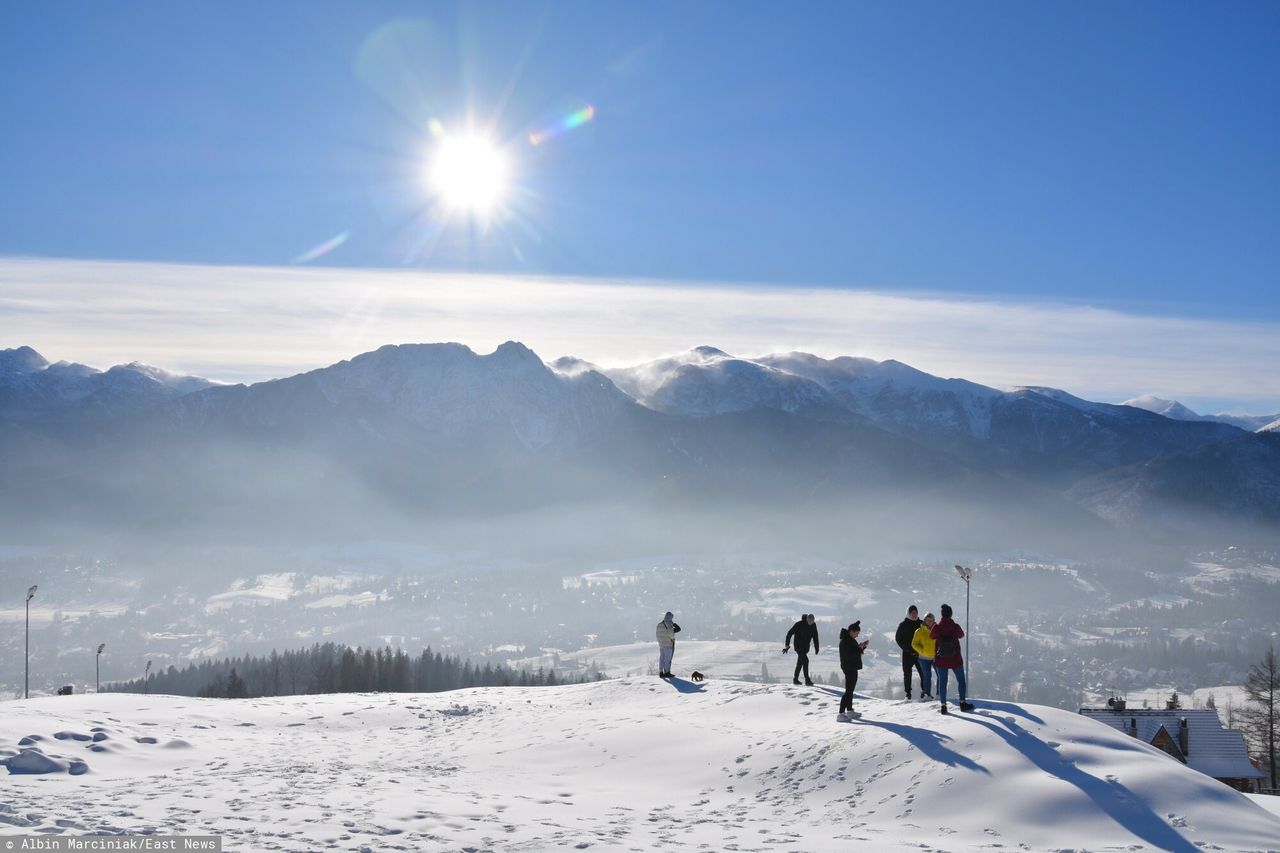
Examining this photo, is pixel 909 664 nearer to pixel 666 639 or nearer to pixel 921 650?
pixel 921 650

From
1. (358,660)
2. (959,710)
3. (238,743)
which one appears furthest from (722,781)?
(358,660)

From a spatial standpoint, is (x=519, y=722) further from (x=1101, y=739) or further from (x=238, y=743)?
(x=1101, y=739)

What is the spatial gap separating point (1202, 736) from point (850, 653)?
40.1m

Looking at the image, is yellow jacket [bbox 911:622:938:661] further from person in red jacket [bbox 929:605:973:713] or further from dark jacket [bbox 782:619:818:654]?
dark jacket [bbox 782:619:818:654]

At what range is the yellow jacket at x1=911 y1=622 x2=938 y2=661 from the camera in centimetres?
2647

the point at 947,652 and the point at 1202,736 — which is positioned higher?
the point at 947,652

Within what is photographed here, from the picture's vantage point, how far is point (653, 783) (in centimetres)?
2233

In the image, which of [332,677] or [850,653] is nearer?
[850,653]

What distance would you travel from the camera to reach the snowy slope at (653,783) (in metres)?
16.2

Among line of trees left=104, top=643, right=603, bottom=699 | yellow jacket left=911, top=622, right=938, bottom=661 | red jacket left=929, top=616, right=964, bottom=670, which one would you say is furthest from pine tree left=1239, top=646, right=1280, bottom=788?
line of trees left=104, top=643, right=603, bottom=699

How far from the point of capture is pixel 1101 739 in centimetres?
2105

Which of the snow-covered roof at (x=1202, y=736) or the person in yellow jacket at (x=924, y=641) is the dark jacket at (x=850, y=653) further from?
the snow-covered roof at (x=1202, y=736)

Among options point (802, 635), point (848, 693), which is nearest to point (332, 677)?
point (802, 635)

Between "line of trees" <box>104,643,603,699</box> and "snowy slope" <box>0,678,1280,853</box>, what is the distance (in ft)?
149
